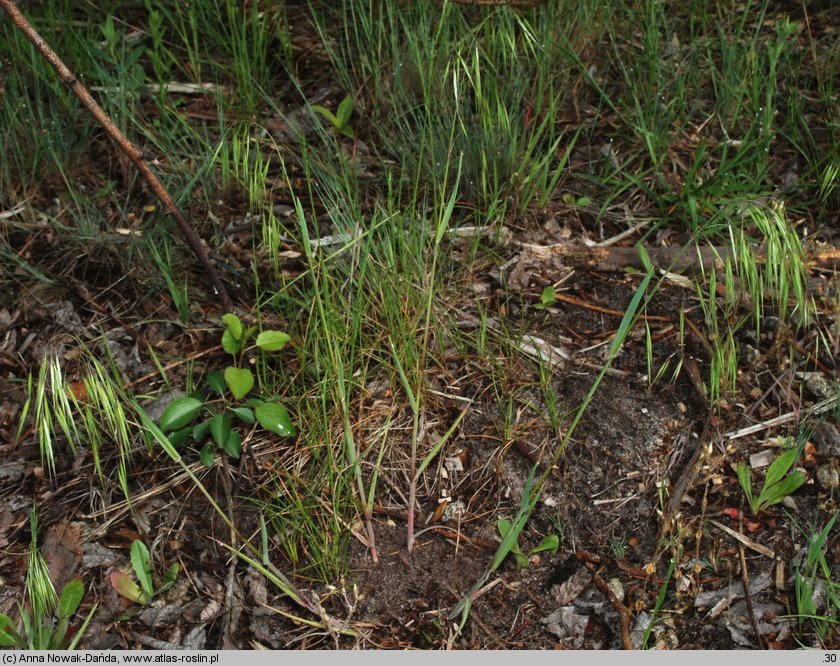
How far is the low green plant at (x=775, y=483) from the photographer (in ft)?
6.32

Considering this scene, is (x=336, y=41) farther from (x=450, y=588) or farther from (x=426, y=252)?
(x=450, y=588)

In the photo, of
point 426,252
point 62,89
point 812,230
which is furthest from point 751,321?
point 62,89

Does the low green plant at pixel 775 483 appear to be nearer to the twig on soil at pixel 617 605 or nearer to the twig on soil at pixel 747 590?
the twig on soil at pixel 747 590

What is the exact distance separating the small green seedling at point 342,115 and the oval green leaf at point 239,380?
988 millimetres

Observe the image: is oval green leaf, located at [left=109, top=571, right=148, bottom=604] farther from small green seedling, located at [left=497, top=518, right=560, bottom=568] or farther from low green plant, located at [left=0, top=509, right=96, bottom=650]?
small green seedling, located at [left=497, top=518, right=560, bottom=568]

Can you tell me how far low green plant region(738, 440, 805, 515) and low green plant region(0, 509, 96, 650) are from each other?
4.81 ft

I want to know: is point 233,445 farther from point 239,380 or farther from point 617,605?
point 617,605

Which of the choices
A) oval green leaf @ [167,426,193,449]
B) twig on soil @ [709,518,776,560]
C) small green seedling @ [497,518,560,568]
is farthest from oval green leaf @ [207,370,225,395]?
twig on soil @ [709,518,776,560]

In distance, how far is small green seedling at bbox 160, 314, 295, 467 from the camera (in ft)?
6.49

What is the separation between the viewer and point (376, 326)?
7.11ft

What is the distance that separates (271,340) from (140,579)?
621mm

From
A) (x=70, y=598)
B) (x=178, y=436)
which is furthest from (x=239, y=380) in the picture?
(x=70, y=598)

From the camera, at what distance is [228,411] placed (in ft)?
6.77

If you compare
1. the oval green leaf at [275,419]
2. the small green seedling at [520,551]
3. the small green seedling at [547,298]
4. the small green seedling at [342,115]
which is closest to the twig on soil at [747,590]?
the small green seedling at [520,551]
